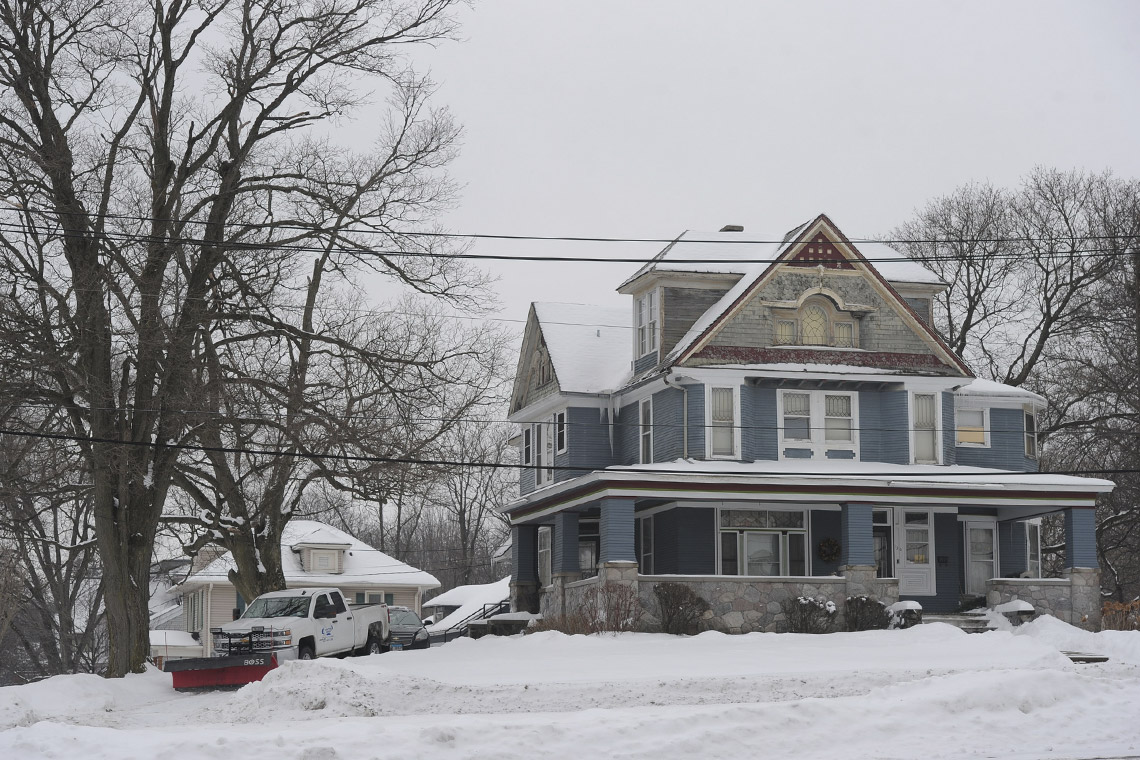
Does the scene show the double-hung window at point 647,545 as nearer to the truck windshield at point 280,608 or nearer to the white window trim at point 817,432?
the white window trim at point 817,432

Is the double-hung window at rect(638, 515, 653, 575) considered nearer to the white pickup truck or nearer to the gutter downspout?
the gutter downspout

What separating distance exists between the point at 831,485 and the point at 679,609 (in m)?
4.95

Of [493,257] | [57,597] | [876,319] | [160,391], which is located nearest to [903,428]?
[876,319]

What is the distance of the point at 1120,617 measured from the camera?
32812mm

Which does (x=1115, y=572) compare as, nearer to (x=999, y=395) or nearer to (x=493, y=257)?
(x=999, y=395)

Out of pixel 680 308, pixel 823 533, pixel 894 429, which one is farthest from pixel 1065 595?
A: pixel 680 308

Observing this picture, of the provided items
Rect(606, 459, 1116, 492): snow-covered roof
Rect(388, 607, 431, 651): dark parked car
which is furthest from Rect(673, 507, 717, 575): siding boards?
Rect(388, 607, 431, 651): dark parked car

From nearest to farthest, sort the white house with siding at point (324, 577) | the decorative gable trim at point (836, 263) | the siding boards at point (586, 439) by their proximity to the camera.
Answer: the decorative gable trim at point (836, 263) < the siding boards at point (586, 439) < the white house with siding at point (324, 577)

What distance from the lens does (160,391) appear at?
25.2 meters

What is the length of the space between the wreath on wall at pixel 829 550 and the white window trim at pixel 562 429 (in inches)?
313

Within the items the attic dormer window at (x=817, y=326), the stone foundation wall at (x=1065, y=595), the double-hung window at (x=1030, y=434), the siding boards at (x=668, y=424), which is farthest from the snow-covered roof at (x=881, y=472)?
the double-hung window at (x=1030, y=434)

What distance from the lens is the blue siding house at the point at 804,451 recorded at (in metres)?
30.3

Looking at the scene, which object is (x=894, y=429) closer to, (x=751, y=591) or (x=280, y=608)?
(x=751, y=591)

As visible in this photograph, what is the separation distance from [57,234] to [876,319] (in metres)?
19.8
